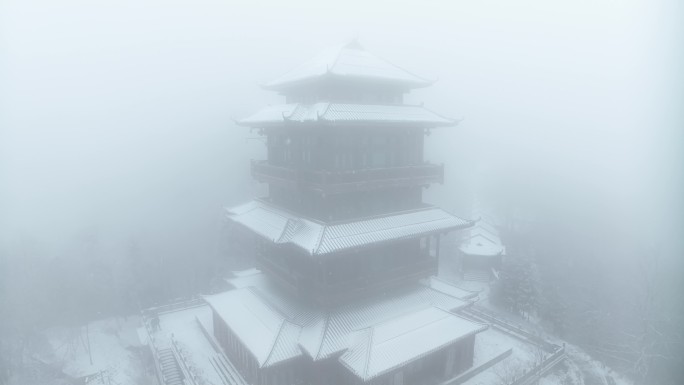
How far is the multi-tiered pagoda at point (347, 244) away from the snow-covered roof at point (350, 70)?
106 millimetres

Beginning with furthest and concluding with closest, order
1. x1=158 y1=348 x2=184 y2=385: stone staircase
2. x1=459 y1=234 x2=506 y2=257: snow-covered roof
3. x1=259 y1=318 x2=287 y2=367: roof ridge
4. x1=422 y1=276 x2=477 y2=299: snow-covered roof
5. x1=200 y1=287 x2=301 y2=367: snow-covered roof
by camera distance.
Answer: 1. x1=459 y1=234 x2=506 y2=257: snow-covered roof
2. x1=422 y1=276 x2=477 y2=299: snow-covered roof
3. x1=158 y1=348 x2=184 y2=385: stone staircase
4. x1=200 y1=287 x2=301 y2=367: snow-covered roof
5. x1=259 y1=318 x2=287 y2=367: roof ridge

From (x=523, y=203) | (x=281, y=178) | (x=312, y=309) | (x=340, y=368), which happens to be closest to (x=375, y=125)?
(x=281, y=178)

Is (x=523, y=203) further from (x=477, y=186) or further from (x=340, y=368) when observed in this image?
(x=340, y=368)

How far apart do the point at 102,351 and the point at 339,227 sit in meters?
24.0

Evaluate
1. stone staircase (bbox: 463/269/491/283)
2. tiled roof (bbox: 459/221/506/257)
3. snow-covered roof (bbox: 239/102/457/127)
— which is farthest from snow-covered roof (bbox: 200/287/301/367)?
tiled roof (bbox: 459/221/506/257)

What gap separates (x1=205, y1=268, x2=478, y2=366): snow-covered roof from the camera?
18.2m

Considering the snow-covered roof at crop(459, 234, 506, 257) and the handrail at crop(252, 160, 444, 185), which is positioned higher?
the handrail at crop(252, 160, 444, 185)

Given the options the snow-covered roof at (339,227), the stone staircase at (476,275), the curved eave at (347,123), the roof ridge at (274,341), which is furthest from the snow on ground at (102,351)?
the stone staircase at (476,275)

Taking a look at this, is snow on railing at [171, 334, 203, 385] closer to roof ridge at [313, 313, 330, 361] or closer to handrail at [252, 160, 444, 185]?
roof ridge at [313, 313, 330, 361]

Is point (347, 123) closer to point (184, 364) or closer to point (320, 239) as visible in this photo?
point (320, 239)

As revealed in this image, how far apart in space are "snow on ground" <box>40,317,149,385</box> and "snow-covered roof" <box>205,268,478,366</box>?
9047 mm

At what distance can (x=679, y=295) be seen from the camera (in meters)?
35.6

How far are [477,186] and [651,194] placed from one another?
29722mm

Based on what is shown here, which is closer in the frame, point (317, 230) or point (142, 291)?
point (317, 230)
